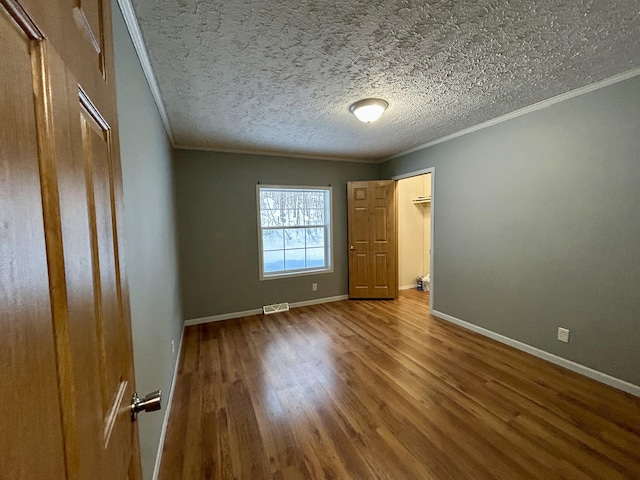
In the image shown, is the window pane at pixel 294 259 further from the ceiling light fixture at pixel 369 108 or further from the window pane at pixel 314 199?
the ceiling light fixture at pixel 369 108

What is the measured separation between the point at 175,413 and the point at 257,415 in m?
0.61

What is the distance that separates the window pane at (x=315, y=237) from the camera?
443 centimetres

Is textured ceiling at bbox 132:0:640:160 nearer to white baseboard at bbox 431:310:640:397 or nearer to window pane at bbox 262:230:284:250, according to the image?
window pane at bbox 262:230:284:250

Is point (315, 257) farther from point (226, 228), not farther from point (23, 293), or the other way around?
point (23, 293)

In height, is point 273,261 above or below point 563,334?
above

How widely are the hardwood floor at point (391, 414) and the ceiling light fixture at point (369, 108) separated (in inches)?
91.1

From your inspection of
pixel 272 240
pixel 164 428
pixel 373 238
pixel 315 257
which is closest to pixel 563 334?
pixel 373 238

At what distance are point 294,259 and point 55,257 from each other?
4.00 m

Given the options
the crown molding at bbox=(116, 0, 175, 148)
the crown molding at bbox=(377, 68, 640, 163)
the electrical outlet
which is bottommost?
the electrical outlet

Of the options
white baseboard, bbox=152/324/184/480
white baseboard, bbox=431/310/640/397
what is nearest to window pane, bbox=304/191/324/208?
white baseboard, bbox=431/310/640/397

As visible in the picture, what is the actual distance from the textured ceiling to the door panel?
4.49ft

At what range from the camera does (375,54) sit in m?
1.68

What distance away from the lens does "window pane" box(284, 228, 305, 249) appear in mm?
4266

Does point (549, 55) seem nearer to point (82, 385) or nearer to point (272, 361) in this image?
point (82, 385)
